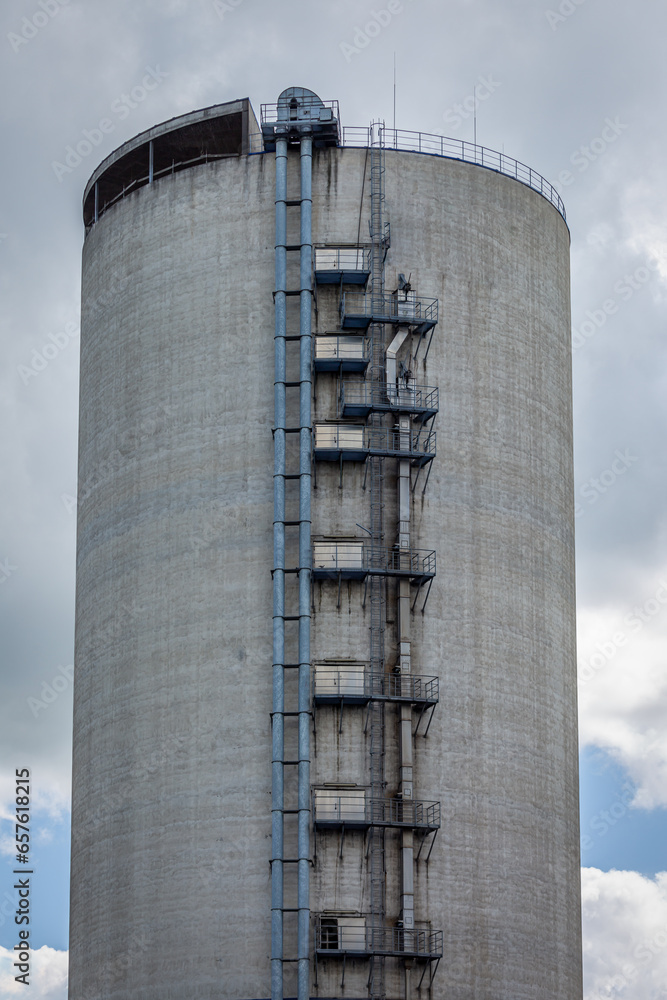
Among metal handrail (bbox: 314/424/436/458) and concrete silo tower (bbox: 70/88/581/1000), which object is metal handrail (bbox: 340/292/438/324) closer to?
concrete silo tower (bbox: 70/88/581/1000)

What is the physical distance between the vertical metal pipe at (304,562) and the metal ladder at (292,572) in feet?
0.09

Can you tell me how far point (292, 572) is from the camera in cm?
5806

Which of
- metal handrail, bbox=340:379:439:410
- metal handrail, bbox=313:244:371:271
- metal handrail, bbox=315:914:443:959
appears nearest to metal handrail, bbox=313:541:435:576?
metal handrail, bbox=340:379:439:410

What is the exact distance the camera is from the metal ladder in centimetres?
5475

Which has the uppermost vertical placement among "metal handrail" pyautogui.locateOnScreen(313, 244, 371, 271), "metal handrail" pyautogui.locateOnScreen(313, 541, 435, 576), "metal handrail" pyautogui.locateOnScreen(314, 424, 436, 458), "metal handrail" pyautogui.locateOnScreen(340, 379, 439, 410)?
"metal handrail" pyautogui.locateOnScreen(313, 244, 371, 271)

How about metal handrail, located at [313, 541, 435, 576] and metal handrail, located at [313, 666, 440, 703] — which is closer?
metal handrail, located at [313, 666, 440, 703]

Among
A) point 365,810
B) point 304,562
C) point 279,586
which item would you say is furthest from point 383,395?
point 365,810

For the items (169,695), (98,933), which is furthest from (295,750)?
(98,933)

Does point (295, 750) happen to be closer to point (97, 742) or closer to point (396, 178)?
point (97, 742)

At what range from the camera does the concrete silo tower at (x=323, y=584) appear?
56.0 meters

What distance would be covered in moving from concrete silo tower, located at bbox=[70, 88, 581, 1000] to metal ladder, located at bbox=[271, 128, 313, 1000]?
105 millimetres

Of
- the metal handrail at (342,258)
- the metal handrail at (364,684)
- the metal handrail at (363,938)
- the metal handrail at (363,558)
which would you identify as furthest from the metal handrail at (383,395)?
the metal handrail at (363,938)

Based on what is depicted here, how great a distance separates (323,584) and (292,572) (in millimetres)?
1026

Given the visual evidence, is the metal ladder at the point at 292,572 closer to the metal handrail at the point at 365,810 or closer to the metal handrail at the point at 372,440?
the metal handrail at the point at 365,810
